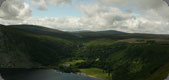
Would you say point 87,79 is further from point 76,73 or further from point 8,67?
point 8,67

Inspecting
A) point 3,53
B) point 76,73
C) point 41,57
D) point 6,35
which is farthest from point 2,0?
point 41,57

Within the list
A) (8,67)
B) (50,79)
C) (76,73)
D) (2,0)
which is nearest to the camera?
(2,0)

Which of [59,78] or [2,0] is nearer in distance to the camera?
[2,0]

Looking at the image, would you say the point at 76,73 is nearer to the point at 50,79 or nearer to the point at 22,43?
the point at 50,79

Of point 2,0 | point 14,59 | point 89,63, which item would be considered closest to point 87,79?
point 89,63

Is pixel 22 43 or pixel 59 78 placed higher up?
pixel 22 43

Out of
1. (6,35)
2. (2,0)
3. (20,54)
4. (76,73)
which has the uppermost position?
(2,0)

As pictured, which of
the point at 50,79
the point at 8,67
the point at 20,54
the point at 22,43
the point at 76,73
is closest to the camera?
the point at 50,79

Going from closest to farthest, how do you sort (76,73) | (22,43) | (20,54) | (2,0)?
1. (2,0)
2. (76,73)
3. (20,54)
4. (22,43)

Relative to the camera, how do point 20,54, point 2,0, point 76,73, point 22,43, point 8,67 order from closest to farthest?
point 2,0, point 76,73, point 8,67, point 20,54, point 22,43
